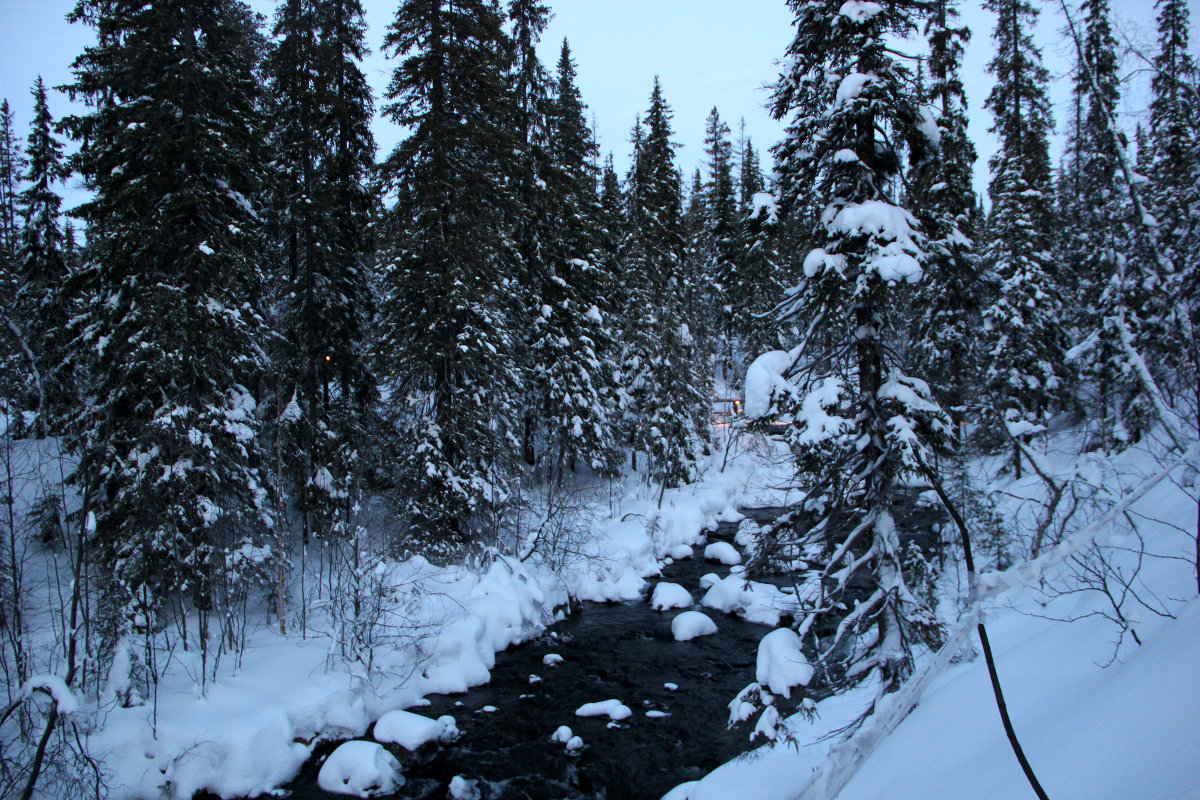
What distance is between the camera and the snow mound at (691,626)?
15.1 m

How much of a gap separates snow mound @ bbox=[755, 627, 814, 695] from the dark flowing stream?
2.42 ft

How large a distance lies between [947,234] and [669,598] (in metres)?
12.2

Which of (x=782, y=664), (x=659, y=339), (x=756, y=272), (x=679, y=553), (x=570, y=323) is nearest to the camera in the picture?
(x=782, y=664)

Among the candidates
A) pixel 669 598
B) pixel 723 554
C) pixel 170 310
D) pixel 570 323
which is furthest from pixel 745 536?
pixel 170 310

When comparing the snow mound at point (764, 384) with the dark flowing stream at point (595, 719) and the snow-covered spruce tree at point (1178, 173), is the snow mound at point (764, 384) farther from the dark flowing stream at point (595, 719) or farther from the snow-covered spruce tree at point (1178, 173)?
the dark flowing stream at point (595, 719)

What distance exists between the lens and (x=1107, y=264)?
62.9 feet

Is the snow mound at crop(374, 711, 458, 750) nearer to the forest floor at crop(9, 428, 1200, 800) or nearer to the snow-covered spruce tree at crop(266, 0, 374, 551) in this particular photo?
the forest floor at crop(9, 428, 1200, 800)

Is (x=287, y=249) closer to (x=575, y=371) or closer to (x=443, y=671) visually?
(x=575, y=371)

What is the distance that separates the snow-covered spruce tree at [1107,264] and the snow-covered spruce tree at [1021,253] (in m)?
1.40

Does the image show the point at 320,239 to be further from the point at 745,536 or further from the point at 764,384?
the point at 745,536

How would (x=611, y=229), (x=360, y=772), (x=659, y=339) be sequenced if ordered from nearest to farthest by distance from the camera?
(x=360, y=772) → (x=659, y=339) → (x=611, y=229)

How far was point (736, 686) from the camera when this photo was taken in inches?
494

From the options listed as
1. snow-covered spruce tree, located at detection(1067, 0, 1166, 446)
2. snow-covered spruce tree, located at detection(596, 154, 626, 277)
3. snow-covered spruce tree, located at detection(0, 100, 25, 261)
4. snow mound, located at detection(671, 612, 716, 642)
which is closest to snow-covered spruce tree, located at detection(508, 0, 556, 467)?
A: snow-covered spruce tree, located at detection(596, 154, 626, 277)

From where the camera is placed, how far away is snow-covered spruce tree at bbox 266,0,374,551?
16172 millimetres
